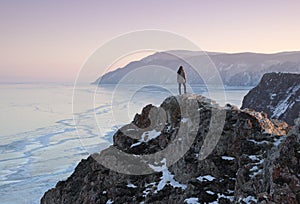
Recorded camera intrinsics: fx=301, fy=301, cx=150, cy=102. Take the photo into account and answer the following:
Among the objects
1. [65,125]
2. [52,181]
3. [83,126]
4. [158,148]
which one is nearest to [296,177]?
[158,148]

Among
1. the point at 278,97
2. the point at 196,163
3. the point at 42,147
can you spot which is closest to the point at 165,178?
the point at 196,163

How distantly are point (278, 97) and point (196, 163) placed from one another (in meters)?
114

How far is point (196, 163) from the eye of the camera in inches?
1182

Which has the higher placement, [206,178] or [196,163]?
[196,163]

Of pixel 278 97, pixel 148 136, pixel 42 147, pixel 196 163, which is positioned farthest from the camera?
pixel 278 97

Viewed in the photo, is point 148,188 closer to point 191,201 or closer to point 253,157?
point 191,201

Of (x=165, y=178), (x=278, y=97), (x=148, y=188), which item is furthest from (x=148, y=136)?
(x=278, y=97)

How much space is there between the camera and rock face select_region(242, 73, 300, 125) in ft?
381

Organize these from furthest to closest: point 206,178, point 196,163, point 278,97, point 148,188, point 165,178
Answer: point 278,97 < point 165,178 < point 196,163 < point 148,188 < point 206,178

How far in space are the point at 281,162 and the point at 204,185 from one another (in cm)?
831

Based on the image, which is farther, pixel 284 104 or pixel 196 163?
pixel 284 104

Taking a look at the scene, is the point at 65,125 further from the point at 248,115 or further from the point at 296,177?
the point at 296,177

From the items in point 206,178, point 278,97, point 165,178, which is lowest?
point 165,178

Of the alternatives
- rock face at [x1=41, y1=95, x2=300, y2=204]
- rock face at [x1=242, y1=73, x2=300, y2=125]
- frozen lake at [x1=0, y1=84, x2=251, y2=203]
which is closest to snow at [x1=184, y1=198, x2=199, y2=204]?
rock face at [x1=41, y1=95, x2=300, y2=204]
